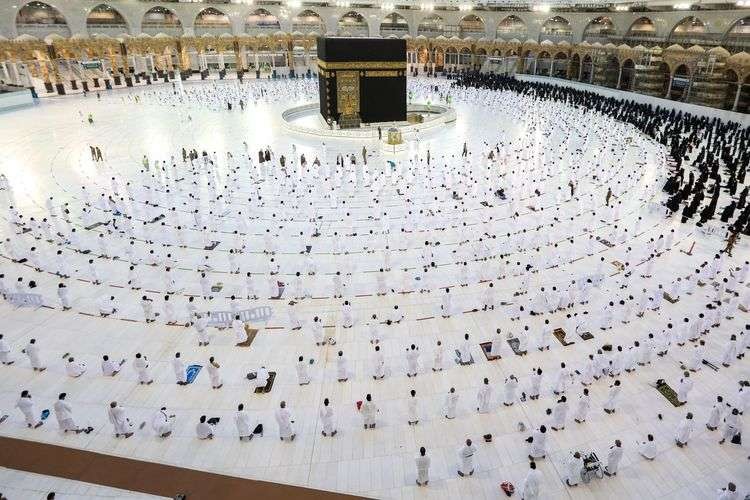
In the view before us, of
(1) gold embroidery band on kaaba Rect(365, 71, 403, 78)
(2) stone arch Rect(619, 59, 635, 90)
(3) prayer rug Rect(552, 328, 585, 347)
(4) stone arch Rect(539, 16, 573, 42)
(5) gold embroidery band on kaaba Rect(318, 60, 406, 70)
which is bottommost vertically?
(3) prayer rug Rect(552, 328, 585, 347)

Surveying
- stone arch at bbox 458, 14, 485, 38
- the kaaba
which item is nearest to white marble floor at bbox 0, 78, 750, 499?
the kaaba

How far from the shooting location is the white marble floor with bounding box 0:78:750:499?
257 inches

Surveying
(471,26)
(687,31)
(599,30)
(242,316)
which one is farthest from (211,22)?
(242,316)

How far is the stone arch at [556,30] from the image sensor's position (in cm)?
4326

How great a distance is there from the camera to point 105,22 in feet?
137

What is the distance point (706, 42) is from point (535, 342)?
31819 mm

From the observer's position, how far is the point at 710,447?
658 cm

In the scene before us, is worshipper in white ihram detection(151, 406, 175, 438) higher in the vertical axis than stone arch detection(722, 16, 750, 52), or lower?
lower

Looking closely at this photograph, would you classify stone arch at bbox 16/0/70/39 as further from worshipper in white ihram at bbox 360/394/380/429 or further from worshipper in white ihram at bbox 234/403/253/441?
worshipper in white ihram at bbox 360/394/380/429

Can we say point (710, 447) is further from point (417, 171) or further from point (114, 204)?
point (114, 204)

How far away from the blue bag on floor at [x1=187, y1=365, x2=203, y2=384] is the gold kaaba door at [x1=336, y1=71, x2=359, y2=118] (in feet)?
61.2

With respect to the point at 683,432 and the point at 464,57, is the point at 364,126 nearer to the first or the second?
the point at 683,432

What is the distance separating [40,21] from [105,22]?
17.2 ft

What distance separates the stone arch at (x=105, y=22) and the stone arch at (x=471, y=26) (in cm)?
3178
